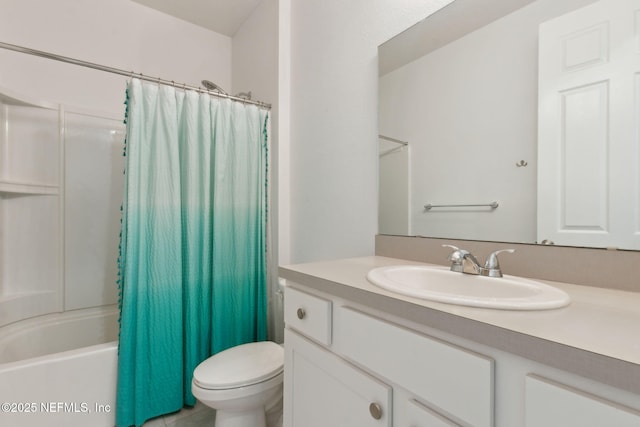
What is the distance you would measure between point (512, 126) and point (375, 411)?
912 millimetres

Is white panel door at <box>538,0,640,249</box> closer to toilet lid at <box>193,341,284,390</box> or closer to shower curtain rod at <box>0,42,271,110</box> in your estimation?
toilet lid at <box>193,341,284,390</box>

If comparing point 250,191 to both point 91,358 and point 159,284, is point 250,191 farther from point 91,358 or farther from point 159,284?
point 91,358

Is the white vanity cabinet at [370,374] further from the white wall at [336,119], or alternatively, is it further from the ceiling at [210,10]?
the ceiling at [210,10]

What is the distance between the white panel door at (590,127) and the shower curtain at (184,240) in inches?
53.9

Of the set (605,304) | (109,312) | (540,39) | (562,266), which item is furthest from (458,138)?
(109,312)

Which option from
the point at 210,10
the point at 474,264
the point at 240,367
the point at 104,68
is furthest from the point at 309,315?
the point at 210,10

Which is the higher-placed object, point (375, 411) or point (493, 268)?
point (493, 268)

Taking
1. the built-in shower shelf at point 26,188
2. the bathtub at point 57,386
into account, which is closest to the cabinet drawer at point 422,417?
the bathtub at point 57,386

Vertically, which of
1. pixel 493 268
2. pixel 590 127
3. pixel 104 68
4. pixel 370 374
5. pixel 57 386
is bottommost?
pixel 57 386

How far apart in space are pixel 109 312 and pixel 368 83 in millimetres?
2254

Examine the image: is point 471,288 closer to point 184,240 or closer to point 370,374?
point 370,374

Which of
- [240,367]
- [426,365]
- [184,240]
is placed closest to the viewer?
[426,365]

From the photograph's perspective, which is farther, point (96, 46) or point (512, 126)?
point (96, 46)

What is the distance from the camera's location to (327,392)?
2.61 feet
